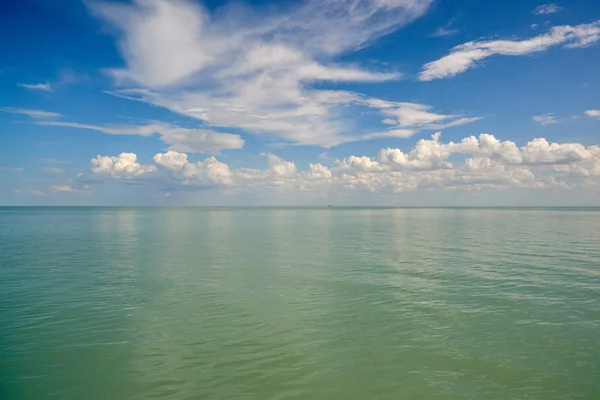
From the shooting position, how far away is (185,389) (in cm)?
1352

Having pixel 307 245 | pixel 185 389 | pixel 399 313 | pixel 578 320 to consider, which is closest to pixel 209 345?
pixel 185 389

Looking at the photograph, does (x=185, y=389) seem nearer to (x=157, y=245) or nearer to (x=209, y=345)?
(x=209, y=345)

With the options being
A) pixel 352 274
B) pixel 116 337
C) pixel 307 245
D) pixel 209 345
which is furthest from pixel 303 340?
pixel 307 245

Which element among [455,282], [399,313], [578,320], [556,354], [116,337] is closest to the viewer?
[556,354]

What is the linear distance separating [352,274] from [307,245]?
24.3 metres

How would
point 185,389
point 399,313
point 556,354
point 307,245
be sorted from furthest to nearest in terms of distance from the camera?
point 307,245 < point 399,313 < point 556,354 < point 185,389

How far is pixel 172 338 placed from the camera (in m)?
18.4

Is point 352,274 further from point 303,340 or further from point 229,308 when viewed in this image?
point 303,340

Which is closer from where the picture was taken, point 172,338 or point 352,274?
point 172,338

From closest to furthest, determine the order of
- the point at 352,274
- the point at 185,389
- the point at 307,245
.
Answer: the point at 185,389 → the point at 352,274 → the point at 307,245

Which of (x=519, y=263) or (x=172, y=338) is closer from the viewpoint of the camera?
(x=172, y=338)

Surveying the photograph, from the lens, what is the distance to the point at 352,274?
1348 inches

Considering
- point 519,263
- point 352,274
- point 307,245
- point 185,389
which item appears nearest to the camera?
point 185,389

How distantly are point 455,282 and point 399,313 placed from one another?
1058 centimetres
